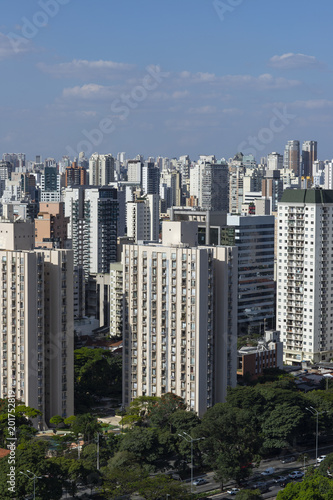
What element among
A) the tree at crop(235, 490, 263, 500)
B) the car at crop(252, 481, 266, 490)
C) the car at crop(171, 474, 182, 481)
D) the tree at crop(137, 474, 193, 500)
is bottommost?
the car at crop(252, 481, 266, 490)

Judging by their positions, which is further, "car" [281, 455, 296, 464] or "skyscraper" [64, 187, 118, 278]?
"skyscraper" [64, 187, 118, 278]

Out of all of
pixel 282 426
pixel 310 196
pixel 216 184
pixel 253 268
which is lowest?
pixel 282 426

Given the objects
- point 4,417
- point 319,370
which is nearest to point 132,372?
point 4,417

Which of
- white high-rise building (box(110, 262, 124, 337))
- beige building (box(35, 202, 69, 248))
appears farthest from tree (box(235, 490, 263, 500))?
beige building (box(35, 202, 69, 248))

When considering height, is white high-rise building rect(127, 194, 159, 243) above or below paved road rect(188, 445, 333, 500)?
above

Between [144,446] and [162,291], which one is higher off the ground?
[162,291]

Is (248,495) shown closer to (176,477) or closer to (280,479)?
(280,479)

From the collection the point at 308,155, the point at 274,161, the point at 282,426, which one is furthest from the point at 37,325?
the point at 308,155

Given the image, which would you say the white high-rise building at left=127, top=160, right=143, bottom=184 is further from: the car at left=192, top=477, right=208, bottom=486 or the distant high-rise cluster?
the car at left=192, top=477, right=208, bottom=486

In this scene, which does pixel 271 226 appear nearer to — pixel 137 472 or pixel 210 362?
pixel 210 362
